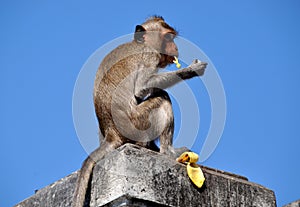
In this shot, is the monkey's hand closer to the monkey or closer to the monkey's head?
the monkey

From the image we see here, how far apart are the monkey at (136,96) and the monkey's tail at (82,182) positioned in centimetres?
33

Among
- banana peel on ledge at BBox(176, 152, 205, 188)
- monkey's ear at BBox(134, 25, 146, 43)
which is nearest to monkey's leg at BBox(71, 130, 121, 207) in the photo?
banana peel on ledge at BBox(176, 152, 205, 188)

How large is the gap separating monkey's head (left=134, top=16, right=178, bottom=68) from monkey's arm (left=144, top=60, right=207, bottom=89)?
55cm

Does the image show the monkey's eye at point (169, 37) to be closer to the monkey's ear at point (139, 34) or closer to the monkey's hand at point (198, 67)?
the monkey's ear at point (139, 34)

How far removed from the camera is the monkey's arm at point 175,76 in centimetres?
619

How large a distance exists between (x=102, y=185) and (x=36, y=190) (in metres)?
1.79

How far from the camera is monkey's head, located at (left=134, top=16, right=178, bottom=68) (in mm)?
6965

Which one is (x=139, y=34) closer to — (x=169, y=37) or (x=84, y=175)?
(x=169, y=37)

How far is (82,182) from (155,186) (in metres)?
0.79

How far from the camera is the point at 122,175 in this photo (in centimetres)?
461

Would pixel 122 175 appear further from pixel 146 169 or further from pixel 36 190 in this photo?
pixel 36 190

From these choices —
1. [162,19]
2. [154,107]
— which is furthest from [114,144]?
[162,19]

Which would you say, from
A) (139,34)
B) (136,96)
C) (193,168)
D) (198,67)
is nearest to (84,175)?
(193,168)

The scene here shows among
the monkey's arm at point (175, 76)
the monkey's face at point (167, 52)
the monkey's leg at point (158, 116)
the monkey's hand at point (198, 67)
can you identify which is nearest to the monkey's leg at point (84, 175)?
the monkey's leg at point (158, 116)
